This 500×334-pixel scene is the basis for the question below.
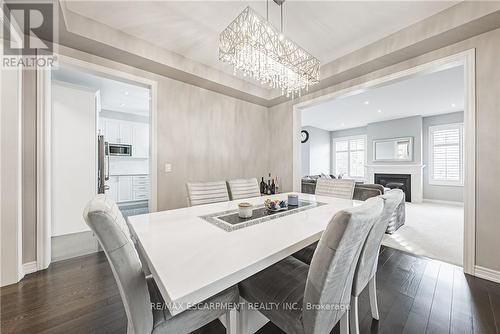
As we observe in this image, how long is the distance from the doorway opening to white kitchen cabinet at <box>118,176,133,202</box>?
4505 millimetres

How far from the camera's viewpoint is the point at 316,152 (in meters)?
8.28

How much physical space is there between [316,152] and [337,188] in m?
5.95

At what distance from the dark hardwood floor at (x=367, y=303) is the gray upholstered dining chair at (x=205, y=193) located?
105 cm

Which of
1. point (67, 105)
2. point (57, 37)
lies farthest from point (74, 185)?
point (57, 37)

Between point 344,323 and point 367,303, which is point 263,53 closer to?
point 344,323

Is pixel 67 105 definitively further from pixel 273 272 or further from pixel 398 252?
pixel 398 252

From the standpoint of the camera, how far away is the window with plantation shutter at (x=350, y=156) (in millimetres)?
8094

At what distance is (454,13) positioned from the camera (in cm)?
189

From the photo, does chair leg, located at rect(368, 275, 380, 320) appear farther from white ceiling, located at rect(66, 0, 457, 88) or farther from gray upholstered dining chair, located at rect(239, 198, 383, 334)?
white ceiling, located at rect(66, 0, 457, 88)

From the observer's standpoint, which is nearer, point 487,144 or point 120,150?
point 487,144

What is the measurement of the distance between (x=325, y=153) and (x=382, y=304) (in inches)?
301

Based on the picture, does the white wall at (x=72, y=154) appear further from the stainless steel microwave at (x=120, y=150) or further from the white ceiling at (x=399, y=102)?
the white ceiling at (x=399, y=102)

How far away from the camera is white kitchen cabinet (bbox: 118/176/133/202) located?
5382 millimetres

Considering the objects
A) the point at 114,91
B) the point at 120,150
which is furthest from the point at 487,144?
the point at 120,150
